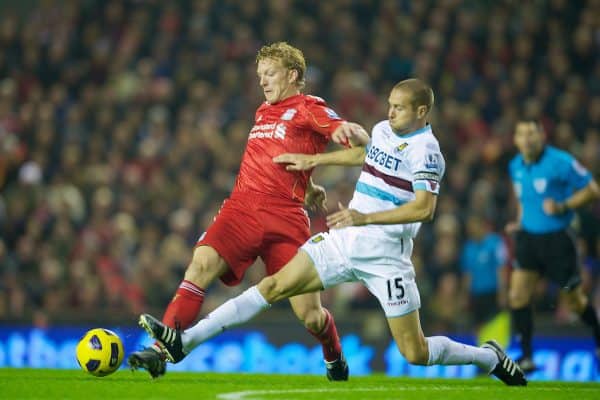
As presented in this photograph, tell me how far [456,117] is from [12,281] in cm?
636

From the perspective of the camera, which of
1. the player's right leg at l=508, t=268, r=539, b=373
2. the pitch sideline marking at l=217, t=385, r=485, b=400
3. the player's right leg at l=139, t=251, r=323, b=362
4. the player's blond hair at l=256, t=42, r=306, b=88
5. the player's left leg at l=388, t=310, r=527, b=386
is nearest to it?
the pitch sideline marking at l=217, t=385, r=485, b=400

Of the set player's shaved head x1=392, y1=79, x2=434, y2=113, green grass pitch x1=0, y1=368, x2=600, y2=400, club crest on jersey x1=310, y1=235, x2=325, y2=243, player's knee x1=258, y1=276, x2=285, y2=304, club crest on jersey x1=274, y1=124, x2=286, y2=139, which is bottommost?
green grass pitch x1=0, y1=368, x2=600, y2=400

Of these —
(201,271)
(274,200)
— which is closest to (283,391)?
(201,271)

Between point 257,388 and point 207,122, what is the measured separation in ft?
29.7

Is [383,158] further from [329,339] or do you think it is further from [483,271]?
[483,271]

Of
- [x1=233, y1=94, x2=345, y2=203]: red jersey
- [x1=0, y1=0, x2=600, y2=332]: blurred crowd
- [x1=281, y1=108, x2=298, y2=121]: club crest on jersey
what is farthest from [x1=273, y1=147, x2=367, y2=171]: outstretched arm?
[x1=0, y1=0, x2=600, y2=332]: blurred crowd

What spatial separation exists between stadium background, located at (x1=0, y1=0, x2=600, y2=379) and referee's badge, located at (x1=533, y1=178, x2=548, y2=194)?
2.69 m

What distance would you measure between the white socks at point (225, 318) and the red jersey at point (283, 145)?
0.88 meters

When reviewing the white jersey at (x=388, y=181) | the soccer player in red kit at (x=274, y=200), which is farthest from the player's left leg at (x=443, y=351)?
the soccer player in red kit at (x=274, y=200)

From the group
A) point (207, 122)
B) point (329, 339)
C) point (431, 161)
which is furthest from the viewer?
point (207, 122)

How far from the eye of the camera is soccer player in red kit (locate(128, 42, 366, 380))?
24.9 feet

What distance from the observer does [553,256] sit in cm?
1002

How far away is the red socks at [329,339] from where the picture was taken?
8016 mm

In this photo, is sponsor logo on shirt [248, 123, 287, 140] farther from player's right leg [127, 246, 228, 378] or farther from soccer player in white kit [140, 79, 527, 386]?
player's right leg [127, 246, 228, 378]
